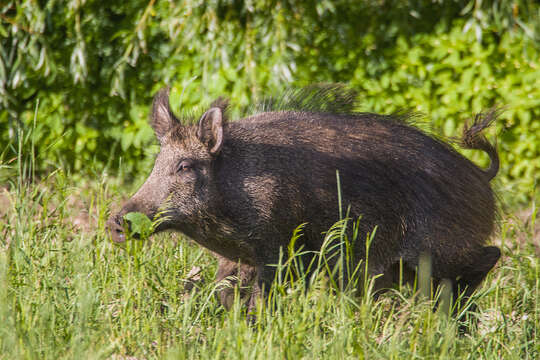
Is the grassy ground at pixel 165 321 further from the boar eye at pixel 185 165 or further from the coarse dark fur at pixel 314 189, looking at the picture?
the boar eye at pixel 185 165

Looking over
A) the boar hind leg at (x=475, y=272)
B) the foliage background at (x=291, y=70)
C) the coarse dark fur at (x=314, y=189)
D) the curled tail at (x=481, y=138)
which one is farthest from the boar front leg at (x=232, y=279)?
the foliage background at (x=291, y=70)

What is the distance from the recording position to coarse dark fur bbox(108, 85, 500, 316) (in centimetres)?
352

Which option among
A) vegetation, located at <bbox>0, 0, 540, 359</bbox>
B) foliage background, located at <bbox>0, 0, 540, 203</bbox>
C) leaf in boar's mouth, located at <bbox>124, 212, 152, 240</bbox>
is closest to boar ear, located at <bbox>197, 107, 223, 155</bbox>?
leaf in boar's mouth, located at <bbox>124, 212, 152, 240</bbox>

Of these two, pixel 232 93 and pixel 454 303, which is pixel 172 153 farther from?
pixel 232 93

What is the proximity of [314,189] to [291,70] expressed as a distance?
93.7 inches

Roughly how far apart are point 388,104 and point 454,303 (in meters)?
2.85

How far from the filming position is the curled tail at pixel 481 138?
4.09 meters

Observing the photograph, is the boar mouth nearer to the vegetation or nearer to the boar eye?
the boar eye

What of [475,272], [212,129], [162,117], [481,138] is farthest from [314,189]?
[481,138]

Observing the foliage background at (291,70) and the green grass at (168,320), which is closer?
the green grass at (168,320)

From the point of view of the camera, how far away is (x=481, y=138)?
4098 mm

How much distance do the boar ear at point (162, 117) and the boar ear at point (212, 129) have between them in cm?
19

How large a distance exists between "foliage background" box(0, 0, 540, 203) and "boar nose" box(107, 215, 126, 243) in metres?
2.76

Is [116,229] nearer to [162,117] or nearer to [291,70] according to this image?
[162,117]
